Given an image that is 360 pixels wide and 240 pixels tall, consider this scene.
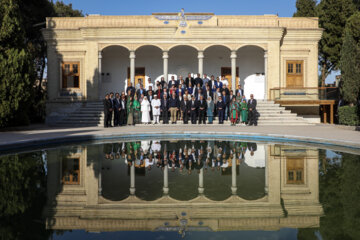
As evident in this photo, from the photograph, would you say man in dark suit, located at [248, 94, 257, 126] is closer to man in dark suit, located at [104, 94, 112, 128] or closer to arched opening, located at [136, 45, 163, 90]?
man in dark suit, located at [104, 94, 112, 128]

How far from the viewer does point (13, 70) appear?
14.3 meters

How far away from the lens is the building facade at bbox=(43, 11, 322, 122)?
2023cm

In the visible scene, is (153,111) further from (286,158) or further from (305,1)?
(305,1)

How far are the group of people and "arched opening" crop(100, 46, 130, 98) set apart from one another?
1275 centimetres

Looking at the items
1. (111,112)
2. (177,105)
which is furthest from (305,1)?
(111,112)

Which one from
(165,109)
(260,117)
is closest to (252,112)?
(260,117)

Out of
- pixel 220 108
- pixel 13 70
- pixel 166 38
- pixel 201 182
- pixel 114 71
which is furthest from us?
pixel 114 71

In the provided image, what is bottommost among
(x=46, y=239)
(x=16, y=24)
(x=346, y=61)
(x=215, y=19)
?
(x=46, y=239)

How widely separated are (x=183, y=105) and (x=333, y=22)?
689 inches

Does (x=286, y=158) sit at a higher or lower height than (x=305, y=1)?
lower

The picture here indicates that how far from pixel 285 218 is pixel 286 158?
156 inches

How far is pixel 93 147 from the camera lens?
9.86 m

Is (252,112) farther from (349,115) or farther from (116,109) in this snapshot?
(116,109)

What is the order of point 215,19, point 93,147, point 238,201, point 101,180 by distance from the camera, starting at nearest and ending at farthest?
point 238,201
point 101,180
point 93,147
point 215,19
